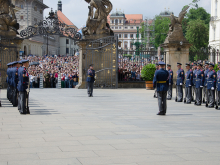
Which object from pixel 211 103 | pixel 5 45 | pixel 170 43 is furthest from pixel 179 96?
pixel 5 45

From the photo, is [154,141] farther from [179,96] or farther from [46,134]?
[179,96]

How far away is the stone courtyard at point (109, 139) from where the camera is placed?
5391 millimetres

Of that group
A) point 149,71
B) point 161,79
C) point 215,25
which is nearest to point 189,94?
point 161,79

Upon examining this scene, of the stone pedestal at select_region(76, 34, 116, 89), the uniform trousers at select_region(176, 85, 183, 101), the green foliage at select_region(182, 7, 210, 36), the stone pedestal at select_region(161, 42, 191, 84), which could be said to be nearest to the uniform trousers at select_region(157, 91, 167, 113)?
the uniform trousers at select_region(176, 85, 183, 101)

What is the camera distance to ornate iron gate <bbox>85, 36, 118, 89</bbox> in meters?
23.7

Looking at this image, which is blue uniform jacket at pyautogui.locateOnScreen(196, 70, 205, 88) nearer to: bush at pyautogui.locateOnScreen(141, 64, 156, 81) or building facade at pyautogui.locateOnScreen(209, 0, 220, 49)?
bush at pyautogui.locateOnScreen(141, 64, 156, 81)

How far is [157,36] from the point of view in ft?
288

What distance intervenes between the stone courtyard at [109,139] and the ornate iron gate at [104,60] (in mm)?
12994

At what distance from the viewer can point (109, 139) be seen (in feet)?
22.6

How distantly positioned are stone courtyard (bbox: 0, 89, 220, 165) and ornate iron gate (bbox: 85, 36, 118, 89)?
12994mm

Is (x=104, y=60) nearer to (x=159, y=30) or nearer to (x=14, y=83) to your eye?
(x=14, y=83)

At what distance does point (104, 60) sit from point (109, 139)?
1714 cm

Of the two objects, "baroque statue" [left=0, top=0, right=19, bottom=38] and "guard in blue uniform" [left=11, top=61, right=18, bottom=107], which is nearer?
"guard in blue uniform" [left=11, top=61, right=18, bottom=107]

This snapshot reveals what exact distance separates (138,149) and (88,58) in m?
18.0
